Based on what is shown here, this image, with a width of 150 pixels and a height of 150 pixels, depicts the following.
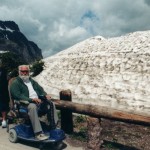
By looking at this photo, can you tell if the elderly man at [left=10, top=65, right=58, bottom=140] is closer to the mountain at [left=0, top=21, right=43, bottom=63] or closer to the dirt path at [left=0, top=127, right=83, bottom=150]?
the dirt path at [left=0, top=127, right=83, bottom=150]

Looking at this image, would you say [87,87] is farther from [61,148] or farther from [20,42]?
[20,42]

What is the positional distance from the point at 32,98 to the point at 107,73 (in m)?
8.78

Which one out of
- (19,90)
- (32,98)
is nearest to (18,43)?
(19,90)

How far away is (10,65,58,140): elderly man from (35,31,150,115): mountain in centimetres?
554

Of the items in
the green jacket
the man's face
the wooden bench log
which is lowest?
the wooden bench log

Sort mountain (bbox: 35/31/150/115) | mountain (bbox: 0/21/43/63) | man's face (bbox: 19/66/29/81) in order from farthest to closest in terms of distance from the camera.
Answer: mountain (bbox: 0/21/43/63) → mountain (bbox: 35/31/150/115) → man's face (bbox: 19/66/29/81)

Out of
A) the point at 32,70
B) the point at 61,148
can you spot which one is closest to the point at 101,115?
the point at 61,148

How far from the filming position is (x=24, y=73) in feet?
29.7

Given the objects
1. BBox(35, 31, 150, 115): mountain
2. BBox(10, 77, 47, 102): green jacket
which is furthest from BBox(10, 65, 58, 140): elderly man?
BBox(35, 31, 150, 115): mountain

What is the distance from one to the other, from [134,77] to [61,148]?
24.4ft

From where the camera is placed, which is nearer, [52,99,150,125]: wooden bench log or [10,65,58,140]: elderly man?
[52,99,150,125]: wooden bench log

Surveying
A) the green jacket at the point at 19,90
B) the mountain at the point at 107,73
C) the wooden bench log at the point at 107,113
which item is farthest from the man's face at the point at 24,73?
the mountain at the point at 107,73

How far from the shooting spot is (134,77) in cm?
1555

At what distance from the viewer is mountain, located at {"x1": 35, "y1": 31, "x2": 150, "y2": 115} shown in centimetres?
1463
